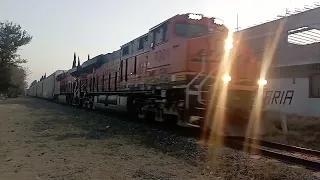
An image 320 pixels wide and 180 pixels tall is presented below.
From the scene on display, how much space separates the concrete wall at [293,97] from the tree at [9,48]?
34931mm

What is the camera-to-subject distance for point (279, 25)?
25.2 meters

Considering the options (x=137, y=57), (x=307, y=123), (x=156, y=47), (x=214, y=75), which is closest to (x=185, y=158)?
(x=214, y=75)

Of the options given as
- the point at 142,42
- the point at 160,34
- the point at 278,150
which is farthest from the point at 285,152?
the point at 142,42

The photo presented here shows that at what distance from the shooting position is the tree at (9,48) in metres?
45.4

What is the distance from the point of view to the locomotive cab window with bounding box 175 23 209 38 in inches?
440

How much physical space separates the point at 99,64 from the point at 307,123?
13.7 metres

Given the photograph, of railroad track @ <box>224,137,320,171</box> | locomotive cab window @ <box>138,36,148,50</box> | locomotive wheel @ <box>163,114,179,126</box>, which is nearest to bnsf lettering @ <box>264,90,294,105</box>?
locomotive cab window @ <box>138,36,148,50</box>

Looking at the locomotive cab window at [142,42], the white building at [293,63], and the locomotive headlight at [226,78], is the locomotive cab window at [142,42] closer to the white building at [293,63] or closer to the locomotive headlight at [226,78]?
the locomotive headlight at [226,78]

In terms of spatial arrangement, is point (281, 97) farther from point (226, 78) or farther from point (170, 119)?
point (226, 78)

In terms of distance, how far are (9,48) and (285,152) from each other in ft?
149

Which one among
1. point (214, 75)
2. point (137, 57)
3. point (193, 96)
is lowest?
point (193, 96)

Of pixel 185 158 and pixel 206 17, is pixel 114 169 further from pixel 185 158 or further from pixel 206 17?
pixel 206 17

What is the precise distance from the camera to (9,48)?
4650 cm

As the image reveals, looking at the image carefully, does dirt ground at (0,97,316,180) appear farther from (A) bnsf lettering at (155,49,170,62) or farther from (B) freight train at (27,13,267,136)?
(A) bnsf lettering at (155,49,170,62)
